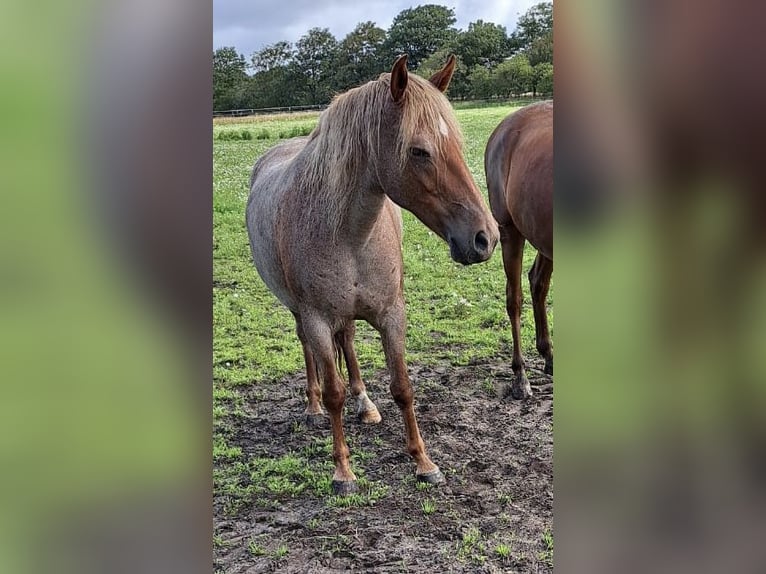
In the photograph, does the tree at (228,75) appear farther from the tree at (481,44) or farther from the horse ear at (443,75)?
the horse ear at (443,75)

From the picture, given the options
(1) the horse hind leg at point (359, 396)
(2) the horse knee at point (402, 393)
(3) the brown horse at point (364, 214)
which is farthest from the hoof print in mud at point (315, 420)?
(2) the horse knee at point (402, 393)

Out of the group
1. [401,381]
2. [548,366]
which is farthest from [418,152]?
[548,366]

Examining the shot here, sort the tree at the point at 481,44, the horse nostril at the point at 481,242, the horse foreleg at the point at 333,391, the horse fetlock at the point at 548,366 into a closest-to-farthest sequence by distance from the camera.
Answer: the horse nostril at the point at 481,242 → the horse foreleg at the point at 333,391 → the tree at the point at 481,44 → the horse fetlock at the point at 548,366

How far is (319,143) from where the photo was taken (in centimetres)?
203

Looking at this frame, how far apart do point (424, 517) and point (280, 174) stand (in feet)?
4.84

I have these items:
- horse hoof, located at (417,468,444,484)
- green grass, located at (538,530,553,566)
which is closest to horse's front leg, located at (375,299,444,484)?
horse hoof, located at (417,468,444,484)

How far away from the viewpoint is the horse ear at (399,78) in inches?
62.6

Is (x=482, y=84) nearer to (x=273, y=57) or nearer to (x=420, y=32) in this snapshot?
(x=420, y=32)

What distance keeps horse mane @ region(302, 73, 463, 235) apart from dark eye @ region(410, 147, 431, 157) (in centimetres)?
2

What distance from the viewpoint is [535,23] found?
241 centimetres

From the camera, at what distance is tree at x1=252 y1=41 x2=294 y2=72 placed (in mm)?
2760

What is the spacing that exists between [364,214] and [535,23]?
1.17m

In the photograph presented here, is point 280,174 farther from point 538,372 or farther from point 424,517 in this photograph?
point 538,372
